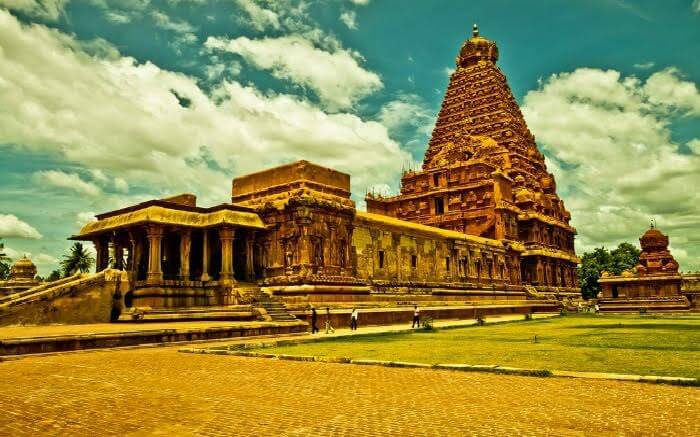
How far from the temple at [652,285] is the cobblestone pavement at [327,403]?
40249 mm

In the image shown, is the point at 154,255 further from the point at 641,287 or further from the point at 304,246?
the point at 641,287

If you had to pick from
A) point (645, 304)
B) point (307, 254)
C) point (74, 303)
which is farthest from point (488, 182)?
point (74, 303)

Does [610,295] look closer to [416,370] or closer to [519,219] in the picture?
[519,219]

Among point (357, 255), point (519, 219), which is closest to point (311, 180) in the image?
point (357, 255)

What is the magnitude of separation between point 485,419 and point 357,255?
84.5 feet

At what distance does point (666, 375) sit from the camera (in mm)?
9500

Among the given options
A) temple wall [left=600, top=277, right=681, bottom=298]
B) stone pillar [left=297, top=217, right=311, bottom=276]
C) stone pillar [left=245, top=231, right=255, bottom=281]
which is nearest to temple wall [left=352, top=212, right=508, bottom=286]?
stone pillar [left=297, top=217, right=311, bottom=276]

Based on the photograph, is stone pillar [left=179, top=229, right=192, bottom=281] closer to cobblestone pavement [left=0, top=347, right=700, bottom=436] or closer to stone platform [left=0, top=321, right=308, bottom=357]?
stone platform [left=0, top=321, right=308, bottom=357]

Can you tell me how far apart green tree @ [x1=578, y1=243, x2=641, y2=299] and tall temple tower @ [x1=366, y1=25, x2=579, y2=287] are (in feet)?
75.0

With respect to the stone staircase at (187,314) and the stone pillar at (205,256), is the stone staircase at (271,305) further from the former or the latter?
the stone pillar at (205,256)

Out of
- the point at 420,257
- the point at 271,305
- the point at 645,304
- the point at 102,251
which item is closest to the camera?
the point at 271,305

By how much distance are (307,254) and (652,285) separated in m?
33.1

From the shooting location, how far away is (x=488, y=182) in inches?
2124

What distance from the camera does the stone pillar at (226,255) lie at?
87.8 feet
